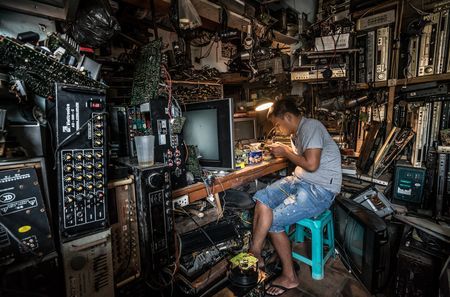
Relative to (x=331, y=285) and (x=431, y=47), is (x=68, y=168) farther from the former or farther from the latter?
(x=431, y=47)

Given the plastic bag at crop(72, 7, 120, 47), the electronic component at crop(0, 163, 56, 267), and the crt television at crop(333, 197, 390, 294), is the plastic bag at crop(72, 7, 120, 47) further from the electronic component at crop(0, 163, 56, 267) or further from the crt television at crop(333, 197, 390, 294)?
the crt television at crop(333, 197, 390, 294)

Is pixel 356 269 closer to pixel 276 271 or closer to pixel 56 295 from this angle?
pixel 276 271

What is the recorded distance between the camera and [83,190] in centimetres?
106

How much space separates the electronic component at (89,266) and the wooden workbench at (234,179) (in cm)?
52

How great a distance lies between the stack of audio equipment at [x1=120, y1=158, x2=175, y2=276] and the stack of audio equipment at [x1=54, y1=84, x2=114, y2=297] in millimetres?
181

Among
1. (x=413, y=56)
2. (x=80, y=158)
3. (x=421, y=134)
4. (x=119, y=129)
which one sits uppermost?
(x=413, y=56)

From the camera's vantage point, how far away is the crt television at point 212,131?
1.88m

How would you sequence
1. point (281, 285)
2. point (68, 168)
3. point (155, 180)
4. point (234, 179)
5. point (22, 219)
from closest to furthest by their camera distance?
point (22, 219) → point (68, 168) → point (155, 180) → point (281, 285) → point (234, 179)

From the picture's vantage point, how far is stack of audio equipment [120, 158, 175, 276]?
4.10 feet

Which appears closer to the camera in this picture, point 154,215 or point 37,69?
point 37,69

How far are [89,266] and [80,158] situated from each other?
21.0 inches

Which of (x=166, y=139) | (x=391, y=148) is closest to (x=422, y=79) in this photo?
(x=391, y=148)

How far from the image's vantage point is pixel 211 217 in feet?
5.90

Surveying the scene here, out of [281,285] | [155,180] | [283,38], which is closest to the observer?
[155,180]
